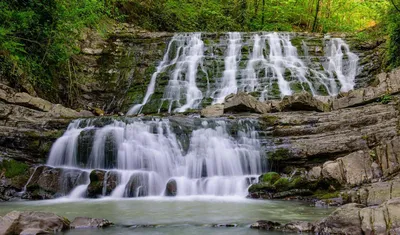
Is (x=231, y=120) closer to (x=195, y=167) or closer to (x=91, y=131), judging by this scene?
(x=195, y=167)

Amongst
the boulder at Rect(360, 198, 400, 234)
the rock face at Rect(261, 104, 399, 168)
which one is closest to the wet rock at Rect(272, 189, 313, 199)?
the rock face at Rect(261, 104, 399, 168)

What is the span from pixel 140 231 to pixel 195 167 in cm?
502

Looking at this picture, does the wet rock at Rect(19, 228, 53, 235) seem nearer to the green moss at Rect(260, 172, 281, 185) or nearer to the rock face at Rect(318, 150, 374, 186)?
the green moss at Rect(260, 172, 281, 185)

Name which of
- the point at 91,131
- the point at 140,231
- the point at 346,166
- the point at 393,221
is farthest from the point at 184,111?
the point at 393,221

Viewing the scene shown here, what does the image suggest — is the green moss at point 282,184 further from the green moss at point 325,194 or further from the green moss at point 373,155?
the green moss at point 373,155

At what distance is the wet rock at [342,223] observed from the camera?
518 centimetres

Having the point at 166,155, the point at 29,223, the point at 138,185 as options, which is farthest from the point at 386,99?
the point at 29,223

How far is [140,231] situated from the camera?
5906mm

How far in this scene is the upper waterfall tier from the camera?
16781 mm

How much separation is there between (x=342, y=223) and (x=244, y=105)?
817 cm

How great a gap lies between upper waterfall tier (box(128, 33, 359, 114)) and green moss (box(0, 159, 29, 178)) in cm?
638

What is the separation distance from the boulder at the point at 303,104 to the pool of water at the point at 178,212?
4.93m

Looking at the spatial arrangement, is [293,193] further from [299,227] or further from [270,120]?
[299,227]

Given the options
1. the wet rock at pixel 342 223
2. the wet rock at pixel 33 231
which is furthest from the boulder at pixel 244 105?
the wet rock at pixel 33 231
